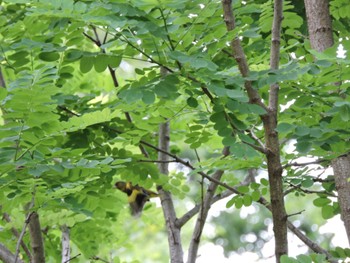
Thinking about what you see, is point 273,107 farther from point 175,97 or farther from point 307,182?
point 307,182

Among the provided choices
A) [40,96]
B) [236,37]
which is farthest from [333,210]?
[40,96]

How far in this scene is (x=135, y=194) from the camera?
14.1ft

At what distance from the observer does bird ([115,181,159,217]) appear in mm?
4250

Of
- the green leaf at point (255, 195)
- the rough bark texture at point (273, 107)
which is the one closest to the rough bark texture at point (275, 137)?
the rough bark texture at point (273, 107)

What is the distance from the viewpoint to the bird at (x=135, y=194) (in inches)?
167

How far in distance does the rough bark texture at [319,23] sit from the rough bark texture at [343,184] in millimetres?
526

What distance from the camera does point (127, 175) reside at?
3.54 m

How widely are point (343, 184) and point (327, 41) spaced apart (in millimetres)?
637

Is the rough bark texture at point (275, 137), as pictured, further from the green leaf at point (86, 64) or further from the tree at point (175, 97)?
the green leaf at point (86, 64)

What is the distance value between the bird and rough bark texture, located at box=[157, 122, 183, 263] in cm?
17

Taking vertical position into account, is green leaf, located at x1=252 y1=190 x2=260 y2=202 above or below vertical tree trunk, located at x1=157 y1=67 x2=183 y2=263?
below

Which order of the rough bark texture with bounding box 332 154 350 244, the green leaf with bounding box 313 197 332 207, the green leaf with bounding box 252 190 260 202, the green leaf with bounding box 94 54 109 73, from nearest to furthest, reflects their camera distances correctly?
the green leaf with bounding box 94 54 109 73, the rough bark texture with bounding box 332 154 350 244, the green leaf with bounding box 252 190 260 202, the green leaf with bounding box 313 197 332 207

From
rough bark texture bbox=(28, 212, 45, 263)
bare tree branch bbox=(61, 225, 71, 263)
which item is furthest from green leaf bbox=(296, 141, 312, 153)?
bare tree branch bbox=(61, 225, 71, 263)

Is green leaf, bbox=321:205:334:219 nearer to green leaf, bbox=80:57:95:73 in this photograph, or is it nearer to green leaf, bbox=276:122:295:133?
green leaf, bbox=276:122:295:133
